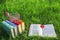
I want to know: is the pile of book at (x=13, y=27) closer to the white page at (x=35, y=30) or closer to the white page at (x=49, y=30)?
the white page at (x=35, y=30)

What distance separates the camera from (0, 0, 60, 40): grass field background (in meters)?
2.17

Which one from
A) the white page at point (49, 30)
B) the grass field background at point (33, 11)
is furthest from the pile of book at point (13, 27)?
the white page at point (49, 30)

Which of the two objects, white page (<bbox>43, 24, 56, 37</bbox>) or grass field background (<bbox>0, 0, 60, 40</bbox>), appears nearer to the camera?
white page (<bbox>43, 24, 56, 37</bbox>)

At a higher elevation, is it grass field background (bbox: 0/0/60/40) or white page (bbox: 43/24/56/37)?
grass field background (bbox: 0/0/60/40)

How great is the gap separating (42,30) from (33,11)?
51cm

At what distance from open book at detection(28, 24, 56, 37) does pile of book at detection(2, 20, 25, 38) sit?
0.44ft

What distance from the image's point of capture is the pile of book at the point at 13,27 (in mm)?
2016

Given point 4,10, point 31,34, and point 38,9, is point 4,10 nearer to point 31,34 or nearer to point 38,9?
point 38,9

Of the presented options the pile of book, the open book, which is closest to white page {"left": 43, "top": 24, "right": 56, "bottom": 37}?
the open book

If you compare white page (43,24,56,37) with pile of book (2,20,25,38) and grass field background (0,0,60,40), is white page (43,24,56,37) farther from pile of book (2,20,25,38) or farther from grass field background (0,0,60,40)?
pile of book (2,20,25,38)

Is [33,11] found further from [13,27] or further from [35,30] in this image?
[13,27]

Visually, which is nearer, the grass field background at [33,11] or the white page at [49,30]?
the white page at [49,30]

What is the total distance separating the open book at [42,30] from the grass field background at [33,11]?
5cm

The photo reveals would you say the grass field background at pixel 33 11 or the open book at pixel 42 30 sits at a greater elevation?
the grass field background at pixel 33 11
